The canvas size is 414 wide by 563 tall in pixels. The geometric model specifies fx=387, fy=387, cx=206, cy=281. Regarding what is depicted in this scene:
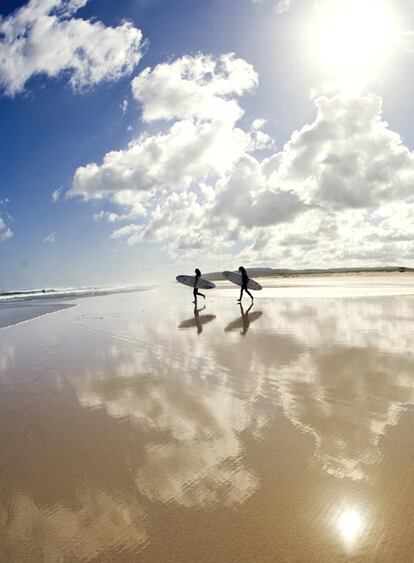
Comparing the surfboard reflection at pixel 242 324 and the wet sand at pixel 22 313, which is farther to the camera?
the wet sand at pixel 22 313

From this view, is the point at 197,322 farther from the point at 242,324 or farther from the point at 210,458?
the point at 210,458

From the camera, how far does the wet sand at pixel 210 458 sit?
11.0ft

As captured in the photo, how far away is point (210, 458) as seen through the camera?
4777mm

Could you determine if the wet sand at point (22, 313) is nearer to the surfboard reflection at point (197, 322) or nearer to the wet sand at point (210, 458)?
the surfboard reflection at point (197, 322)

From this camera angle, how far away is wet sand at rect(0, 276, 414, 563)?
3.35 meters

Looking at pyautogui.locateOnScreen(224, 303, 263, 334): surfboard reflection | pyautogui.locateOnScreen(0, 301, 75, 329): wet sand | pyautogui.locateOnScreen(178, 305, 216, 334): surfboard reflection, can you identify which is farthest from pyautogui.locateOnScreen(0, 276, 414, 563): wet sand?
pyautogui.locateOnScreen(0, 301, 75, 329): wet sand

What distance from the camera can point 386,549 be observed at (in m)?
3.15

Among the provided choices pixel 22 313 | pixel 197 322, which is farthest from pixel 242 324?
pixel 22 313

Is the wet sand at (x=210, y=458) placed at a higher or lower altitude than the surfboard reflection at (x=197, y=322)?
lower

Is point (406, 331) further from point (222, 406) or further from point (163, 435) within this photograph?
point (163, 435)

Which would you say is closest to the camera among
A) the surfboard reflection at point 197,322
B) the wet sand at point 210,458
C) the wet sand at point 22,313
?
the wet sand at point 210,458

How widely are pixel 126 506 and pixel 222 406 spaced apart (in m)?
2.97

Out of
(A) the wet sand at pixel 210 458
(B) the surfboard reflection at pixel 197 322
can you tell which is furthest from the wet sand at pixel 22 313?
(A) the wet sand at pixel 210 458

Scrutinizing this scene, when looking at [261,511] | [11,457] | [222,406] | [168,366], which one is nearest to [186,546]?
[261,511]
